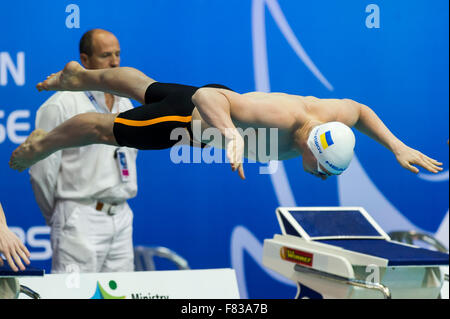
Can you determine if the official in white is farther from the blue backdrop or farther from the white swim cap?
the white swim cap

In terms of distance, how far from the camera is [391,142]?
10.8ft

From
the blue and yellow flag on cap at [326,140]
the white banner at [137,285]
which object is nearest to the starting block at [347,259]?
the white banner at [137,285]

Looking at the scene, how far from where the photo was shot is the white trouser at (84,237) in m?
3.96

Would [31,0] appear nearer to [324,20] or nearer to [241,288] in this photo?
[324,20]

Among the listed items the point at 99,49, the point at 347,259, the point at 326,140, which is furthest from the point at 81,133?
the point at 347,259

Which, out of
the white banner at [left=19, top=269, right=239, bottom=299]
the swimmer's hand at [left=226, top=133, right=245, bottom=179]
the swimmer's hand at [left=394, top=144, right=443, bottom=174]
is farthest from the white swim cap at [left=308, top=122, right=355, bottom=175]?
the white banner at [left=19, top=269, right=239, bottom=299]

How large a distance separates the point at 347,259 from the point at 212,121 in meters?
1.19

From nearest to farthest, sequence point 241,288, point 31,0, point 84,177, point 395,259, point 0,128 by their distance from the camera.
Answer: point 395,259
point 84,177
point 31,0
point 0,128
point 241,288

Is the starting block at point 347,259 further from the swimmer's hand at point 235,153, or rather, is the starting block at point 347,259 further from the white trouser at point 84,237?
the swimmer's hand at point 235,153

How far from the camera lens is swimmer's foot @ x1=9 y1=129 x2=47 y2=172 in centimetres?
355

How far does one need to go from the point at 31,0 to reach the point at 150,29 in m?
0.82

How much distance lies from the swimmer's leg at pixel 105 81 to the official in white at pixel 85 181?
28 centimetres

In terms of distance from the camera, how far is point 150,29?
14.6ft

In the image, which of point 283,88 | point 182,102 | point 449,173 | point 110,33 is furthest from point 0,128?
point 449,173
